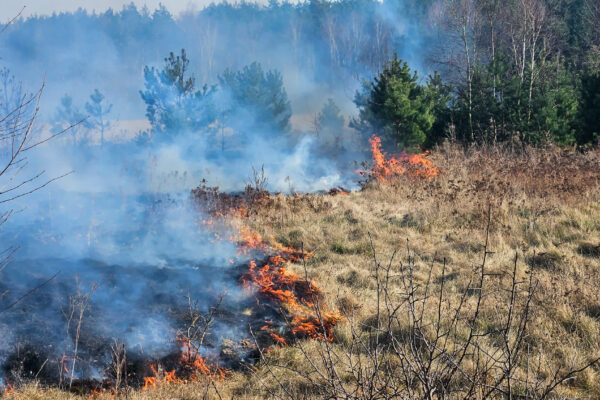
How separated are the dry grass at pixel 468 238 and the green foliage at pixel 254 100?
1327cm

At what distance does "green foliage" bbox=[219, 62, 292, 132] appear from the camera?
2455 centimetres

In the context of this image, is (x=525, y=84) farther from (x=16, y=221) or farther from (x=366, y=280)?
(x=16, y=221)

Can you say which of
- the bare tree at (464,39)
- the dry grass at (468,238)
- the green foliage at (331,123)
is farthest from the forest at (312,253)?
the green foliage at (331,123)

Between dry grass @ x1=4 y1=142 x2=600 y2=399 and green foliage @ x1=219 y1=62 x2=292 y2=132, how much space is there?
43.5 feet

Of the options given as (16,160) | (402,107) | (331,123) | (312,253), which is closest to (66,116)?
(16,160)

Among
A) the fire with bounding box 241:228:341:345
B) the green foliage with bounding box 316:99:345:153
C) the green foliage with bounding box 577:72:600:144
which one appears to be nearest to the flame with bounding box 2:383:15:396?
the fire with bounding box 241:228:341:345

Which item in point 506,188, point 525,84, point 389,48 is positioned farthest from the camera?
point 389,48

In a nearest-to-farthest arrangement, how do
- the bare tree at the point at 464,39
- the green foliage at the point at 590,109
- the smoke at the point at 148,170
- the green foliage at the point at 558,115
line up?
the smoke at the point at 148,170 < the green foliage at the point at 558,115 < the green foliage at the point at 590,109 < the bare tree at the point at 464,39

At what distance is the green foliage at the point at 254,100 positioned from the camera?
80.5ft

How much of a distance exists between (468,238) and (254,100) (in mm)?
18948

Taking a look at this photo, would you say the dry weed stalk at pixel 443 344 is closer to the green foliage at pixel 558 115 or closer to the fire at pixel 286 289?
the fire at pixel 286 289

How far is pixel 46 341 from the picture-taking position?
4.87 m

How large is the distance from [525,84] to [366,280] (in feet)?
43.8

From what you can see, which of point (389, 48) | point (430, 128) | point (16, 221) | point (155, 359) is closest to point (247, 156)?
point (430, 128)
